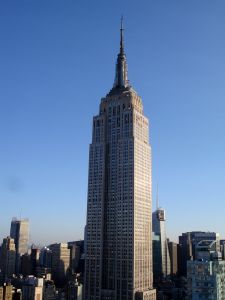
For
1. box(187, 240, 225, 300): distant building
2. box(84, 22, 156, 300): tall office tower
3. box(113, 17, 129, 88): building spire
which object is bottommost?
box(187, 240, 225, 300): distant building

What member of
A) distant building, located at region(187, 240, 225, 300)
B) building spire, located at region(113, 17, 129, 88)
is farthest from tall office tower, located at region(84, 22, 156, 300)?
distant building, located at region(187, 240, 225, 300)

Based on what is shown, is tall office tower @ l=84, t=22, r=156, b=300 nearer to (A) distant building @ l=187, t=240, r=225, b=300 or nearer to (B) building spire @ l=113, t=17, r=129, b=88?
(B) building spire @ l=113, t=17, r=129, b=88

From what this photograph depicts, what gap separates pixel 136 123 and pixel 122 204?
38.2m

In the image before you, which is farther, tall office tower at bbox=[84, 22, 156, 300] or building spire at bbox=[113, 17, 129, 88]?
building spire at bbox=[113, 17, 129, 88]

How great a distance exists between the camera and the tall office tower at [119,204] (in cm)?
16000

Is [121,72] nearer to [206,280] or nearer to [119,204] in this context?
[119,204]

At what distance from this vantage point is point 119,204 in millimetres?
168750

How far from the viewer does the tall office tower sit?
6299 inches

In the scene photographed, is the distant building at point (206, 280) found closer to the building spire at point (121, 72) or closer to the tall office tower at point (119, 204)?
the tall office tower at point (119, 204)

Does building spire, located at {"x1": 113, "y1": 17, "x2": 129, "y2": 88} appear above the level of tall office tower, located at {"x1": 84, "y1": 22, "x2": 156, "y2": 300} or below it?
above

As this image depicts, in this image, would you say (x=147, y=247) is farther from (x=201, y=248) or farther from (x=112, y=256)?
(x=201, y=248)

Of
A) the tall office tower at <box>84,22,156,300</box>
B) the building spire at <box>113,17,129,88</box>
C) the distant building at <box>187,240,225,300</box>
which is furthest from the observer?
the building spire at <box>113,17,129,88</box>

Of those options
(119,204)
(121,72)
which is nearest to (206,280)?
(119,204)

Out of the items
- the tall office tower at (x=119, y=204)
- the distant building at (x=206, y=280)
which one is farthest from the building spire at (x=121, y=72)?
the distant building at (x=206, y=280)
